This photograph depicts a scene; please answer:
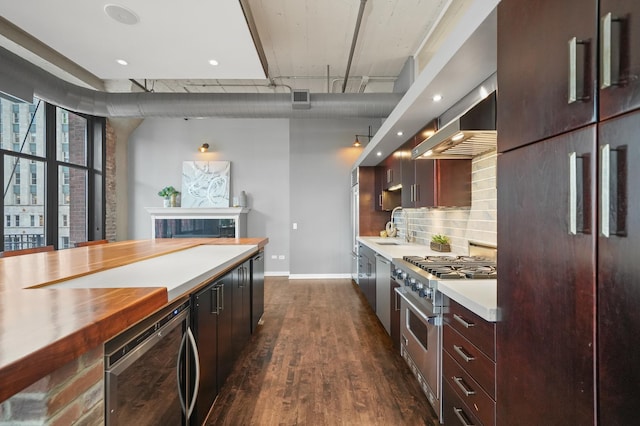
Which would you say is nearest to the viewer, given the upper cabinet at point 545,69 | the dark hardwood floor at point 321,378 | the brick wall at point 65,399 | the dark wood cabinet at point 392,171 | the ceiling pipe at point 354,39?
the brick wall at point 65,399

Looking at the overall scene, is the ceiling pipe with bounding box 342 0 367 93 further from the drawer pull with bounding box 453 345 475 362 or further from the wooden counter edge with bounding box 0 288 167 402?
the wooden counter edge with bounding box 0 288 167 402

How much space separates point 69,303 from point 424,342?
6.27 feet

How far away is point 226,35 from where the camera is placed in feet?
9.81

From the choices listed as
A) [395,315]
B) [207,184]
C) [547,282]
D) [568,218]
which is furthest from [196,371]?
[207,184]

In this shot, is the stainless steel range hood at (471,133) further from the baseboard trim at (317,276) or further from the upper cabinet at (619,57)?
the baseboard trim at (317,276)

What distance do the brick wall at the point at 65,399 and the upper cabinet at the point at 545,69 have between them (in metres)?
1.48

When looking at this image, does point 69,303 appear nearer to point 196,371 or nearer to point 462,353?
point 196,371

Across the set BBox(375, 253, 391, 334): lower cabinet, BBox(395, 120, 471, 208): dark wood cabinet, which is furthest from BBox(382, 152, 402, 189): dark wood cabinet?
BBox(375, 253, 391, 334): lower cabinet

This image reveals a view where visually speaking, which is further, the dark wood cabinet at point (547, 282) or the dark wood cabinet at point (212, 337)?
the dark wood cabinet at point (212, 337)

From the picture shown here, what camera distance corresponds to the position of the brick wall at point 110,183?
19.5 feet

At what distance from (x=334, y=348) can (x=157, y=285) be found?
2099 millimetres

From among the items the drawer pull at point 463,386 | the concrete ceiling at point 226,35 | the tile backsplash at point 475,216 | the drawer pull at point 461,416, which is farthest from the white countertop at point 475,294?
the concrete ceiling at point 226,35

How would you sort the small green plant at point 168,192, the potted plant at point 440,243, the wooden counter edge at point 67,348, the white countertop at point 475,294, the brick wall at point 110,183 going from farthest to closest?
the small green plant at point 168,192 < the brick wall at point 110,183 < the potted plant at point 440,243 < the white countertop at point 475,294 < the wooden counter edge at point 67,348

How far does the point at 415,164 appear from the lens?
306 cm
